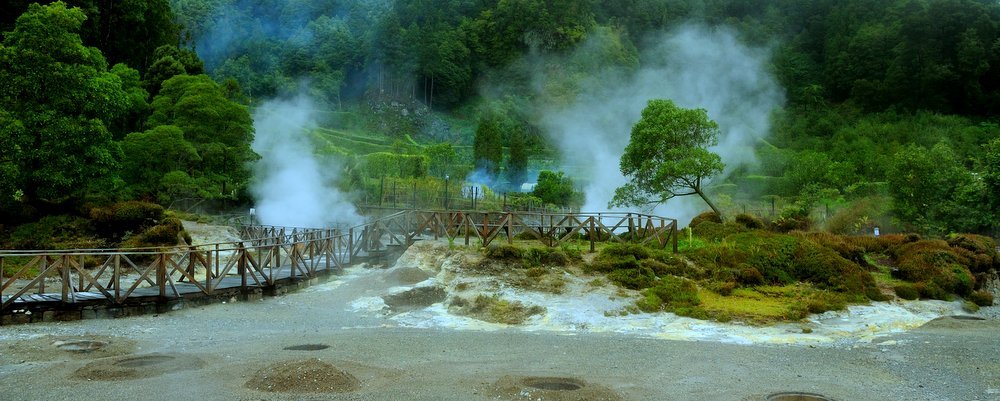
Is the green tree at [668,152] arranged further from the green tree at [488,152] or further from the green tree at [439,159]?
the green tree at [488,152]

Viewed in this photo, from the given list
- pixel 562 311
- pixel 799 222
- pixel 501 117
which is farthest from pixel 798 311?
pixel 501 117

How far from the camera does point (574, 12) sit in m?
102

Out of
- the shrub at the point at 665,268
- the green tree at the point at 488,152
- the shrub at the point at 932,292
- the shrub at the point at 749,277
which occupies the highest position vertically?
the green tree at the point at 488,152

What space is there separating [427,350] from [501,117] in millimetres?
79750

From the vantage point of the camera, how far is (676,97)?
3063 inches

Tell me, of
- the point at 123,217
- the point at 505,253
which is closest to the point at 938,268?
the point at 505,253

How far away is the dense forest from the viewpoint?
22078mm

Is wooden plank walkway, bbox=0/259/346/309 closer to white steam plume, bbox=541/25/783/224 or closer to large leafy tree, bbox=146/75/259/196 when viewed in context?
large leafy tree, bbox=146/75/259/196

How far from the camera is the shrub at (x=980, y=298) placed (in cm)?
1552

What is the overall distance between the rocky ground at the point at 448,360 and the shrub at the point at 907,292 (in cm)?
122

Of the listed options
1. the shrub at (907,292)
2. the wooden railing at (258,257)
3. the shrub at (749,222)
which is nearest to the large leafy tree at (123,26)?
the wooden railing at (258,257)

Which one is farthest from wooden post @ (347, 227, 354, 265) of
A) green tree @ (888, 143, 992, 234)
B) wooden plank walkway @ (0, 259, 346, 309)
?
green tree @ (888, 143, 992, 234)

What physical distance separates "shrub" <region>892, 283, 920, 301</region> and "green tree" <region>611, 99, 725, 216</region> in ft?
37.2

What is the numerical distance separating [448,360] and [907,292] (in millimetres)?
11505
